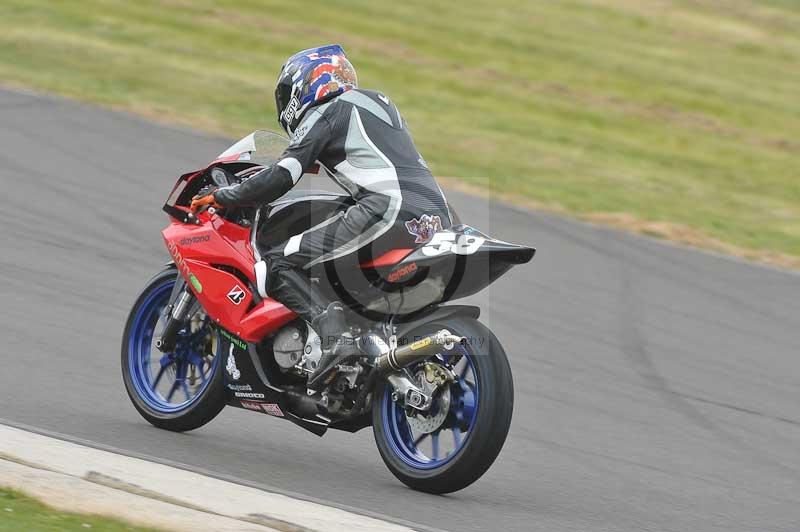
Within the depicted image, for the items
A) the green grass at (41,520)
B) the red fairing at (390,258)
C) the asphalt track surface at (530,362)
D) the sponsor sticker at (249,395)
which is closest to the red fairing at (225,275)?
the sponsor sticker at (249,395)

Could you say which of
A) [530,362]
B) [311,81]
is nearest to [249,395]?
[311,81]

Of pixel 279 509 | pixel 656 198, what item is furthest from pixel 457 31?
pixel 279 509

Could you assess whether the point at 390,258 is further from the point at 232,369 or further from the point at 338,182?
the point at 232,369

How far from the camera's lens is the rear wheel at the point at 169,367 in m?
6.53

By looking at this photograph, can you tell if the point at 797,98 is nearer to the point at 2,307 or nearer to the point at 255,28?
the point at 255,28

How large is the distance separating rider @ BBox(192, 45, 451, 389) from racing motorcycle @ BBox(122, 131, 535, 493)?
0.23 feet

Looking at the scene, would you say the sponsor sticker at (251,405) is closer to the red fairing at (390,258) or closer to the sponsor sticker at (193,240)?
the sponsor sticker at (193,240)

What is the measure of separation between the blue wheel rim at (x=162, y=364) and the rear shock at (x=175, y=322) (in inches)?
1.7

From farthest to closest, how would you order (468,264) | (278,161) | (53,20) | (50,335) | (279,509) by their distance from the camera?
(53,20) → (50,335) → (278,161) → (468,264) → (279,509)

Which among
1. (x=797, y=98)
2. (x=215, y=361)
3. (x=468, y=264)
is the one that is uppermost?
(x=468, y=264)

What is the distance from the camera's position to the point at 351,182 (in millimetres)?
6039

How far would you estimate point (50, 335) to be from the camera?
25.9 feet

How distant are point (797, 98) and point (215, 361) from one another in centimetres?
1730

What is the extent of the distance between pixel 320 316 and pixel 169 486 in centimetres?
112
